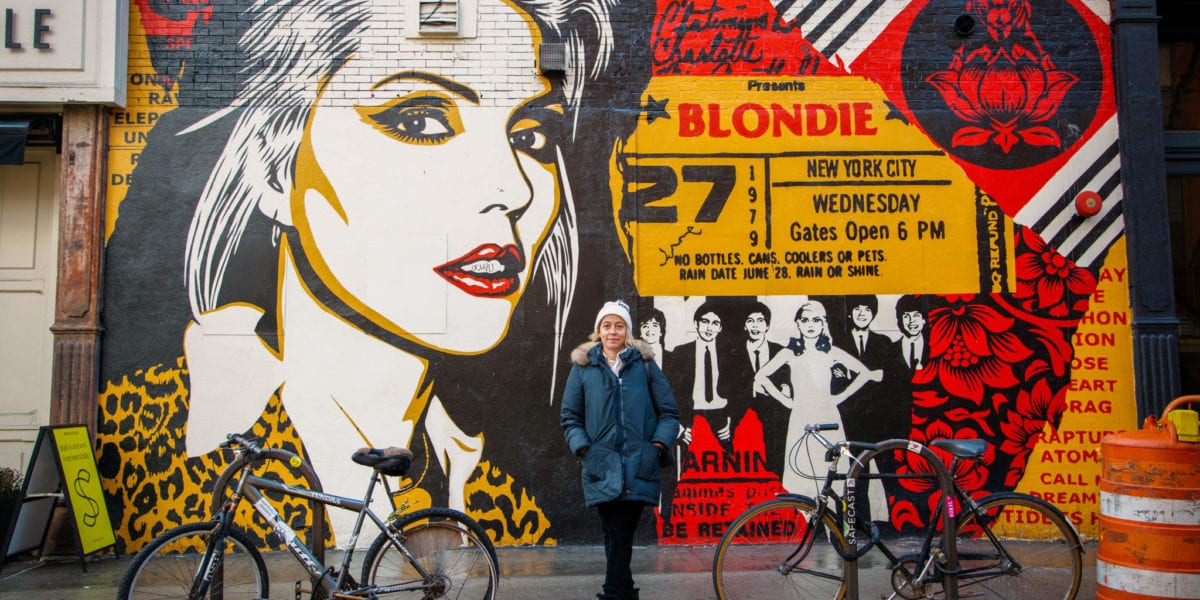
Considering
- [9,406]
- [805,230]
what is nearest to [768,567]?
[805,230]

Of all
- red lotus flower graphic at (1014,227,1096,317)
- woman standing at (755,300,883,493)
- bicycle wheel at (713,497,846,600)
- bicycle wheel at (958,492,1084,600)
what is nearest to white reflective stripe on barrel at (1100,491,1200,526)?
bicycle wheel at (958,492,1084,600)

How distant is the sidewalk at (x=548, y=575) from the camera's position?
19.1ft

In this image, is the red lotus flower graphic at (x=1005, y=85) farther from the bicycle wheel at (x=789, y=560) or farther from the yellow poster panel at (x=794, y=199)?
the bicycle wheel at (x=789, y=560)

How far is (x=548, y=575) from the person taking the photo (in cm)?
627

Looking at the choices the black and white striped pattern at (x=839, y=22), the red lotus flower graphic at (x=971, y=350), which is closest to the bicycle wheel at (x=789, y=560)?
the red lotus flower graphic at (x=971, y=350)

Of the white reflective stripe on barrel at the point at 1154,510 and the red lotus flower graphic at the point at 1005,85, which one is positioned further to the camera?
the red lotus flower graphic at the point at 1005,85

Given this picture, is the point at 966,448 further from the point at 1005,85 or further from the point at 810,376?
the point at 1005,85

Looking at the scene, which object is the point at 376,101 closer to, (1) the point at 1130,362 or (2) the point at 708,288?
(2) the point at 708,288

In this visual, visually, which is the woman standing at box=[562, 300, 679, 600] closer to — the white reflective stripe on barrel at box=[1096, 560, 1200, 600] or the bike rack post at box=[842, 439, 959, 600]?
the bike rack post at box=[842, 439, 959, 600]

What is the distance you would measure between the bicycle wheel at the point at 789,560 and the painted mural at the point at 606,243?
2074mm

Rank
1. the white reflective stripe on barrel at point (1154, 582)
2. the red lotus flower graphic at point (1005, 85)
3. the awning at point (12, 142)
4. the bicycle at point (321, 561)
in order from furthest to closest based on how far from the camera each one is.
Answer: the red lotus flower graphic at point (1005, 85), the awning at point (12, 142), the bicycle at point (321, 561), the white reflective stripe on barrel at point (1154, 582)

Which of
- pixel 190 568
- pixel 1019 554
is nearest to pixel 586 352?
pixel 190 568

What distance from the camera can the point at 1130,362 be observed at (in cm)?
724

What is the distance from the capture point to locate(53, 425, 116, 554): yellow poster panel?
6.38m
